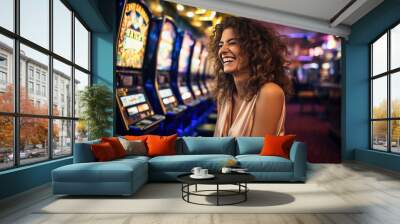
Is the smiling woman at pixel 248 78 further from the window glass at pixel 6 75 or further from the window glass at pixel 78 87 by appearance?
the window glass at pixel 6 75

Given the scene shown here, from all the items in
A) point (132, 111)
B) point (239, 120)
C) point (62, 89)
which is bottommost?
point (239, 120)

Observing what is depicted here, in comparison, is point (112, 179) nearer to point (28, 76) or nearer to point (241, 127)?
point (28, 76)

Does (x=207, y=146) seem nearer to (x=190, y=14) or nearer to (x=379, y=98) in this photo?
(x=190, y=14)

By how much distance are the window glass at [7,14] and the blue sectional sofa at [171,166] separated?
66.9 inches

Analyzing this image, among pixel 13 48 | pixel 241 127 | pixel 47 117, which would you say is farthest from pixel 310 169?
pixel 13 48

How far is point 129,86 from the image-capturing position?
7.73m

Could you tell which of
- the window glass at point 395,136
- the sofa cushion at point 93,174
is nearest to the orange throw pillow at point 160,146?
the sofa cushion at point 93,174

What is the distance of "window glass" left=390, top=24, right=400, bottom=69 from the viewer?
23.4 feet

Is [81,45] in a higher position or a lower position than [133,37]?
lower

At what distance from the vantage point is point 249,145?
20.0ft

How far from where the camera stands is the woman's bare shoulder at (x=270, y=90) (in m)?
7.64

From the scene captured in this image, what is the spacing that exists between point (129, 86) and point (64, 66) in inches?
66.4

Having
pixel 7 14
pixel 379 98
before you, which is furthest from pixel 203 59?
pixel 7 14

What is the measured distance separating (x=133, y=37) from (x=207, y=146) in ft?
9.44
